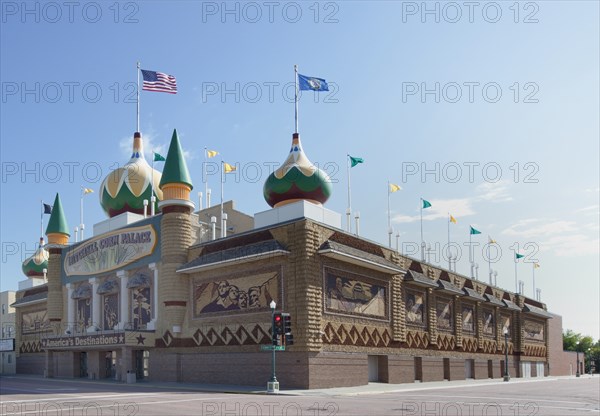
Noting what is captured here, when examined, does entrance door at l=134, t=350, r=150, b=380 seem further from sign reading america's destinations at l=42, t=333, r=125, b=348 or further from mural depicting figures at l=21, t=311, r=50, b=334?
mural depicting figures at l=21, t=311, r=50, b=334

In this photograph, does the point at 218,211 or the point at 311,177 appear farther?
the point at 218,211

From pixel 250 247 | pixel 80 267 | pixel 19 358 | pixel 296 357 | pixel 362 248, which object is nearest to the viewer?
pixel 296 357

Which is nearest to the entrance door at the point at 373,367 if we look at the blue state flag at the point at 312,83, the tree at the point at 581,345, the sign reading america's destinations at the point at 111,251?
the sign reading america's destinations at the point at 111,251

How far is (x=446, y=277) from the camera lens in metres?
57.1

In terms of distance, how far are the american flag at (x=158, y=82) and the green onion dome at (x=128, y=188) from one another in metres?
9.64

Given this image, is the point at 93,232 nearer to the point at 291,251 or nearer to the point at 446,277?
the point at 291,251

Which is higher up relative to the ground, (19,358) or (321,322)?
(321,322)

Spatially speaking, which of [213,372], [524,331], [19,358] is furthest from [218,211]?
[524,331]

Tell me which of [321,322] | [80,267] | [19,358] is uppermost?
[80,267]

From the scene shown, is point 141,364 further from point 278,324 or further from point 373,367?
point 278,324

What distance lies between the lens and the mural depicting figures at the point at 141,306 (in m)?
47.5

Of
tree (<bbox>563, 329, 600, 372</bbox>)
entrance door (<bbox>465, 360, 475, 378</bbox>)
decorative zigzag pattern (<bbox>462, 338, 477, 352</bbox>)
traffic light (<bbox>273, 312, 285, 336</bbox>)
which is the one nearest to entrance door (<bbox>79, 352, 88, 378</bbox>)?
traffic light (<bbox>273, 312, 285, 336</bbox>)

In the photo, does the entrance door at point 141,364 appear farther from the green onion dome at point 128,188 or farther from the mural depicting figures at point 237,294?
the green onion dome at point 128,188

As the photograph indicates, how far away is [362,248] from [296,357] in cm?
960
